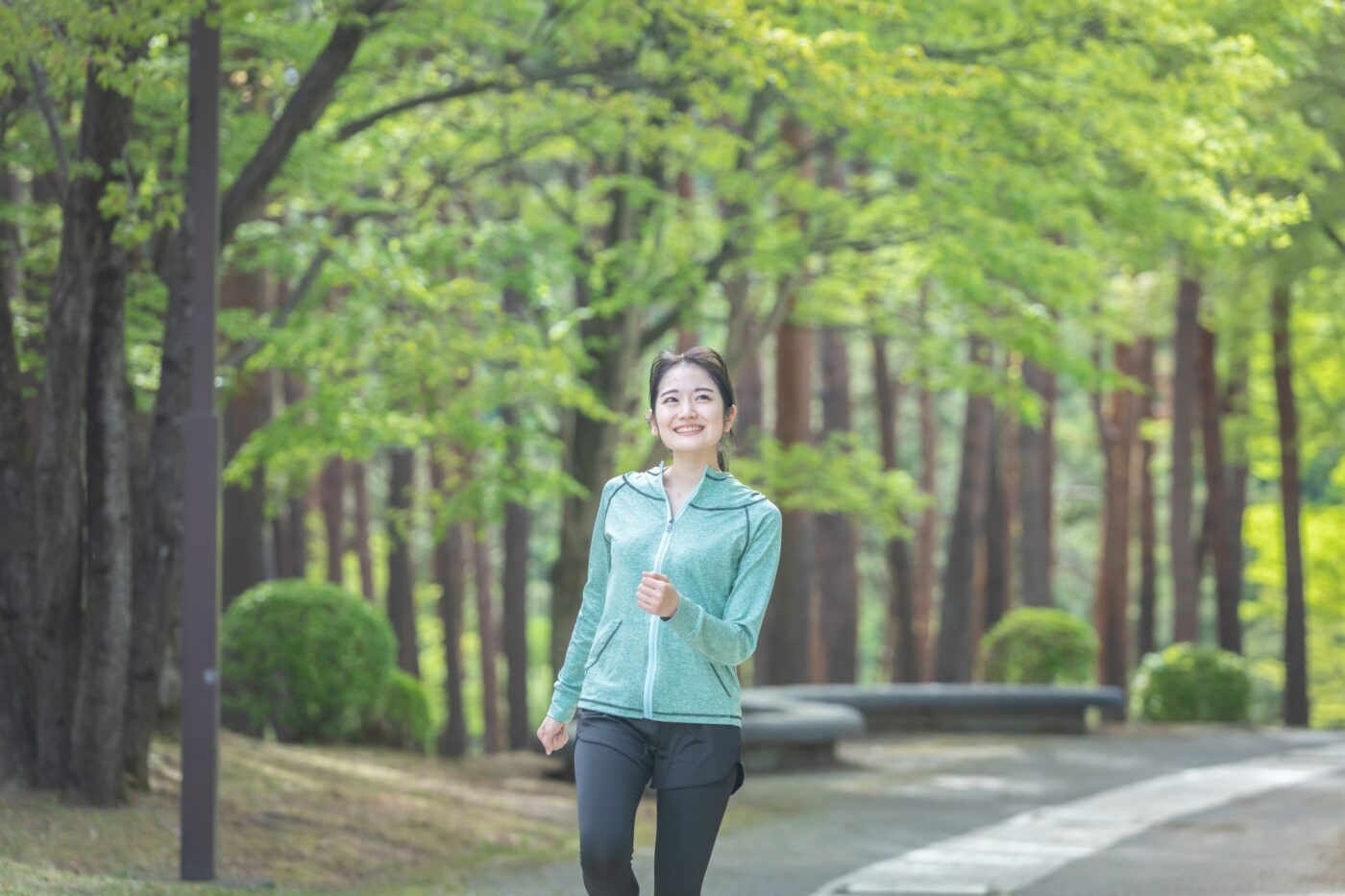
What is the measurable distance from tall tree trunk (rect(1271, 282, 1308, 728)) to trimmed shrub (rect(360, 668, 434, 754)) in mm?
13223

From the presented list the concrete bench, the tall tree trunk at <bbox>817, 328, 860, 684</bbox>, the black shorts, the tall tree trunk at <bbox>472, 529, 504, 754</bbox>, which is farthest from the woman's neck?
the tall tree trunk at <bbox>472, 529, 504, 754</bbox>

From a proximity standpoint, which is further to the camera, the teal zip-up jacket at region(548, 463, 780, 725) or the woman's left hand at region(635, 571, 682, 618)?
the teal zip-up jacket at region(548, 463, 780, 725)

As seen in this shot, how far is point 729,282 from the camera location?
1859 centimetres

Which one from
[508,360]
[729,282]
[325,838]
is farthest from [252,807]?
[729,282]

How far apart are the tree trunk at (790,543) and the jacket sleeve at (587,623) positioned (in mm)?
17541

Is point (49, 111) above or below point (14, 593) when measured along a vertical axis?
above

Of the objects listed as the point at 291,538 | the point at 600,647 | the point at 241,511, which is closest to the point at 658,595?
the point at 600,647

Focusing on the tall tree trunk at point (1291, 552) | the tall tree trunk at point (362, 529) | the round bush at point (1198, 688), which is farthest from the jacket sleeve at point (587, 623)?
the tall tree trunk at point (362, 529)

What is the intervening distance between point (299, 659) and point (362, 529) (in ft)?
53.8

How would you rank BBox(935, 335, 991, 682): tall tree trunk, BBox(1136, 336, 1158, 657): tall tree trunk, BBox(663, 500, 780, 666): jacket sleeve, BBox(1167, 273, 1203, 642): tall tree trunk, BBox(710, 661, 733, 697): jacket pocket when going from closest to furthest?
BBox(663, 500, 780, 666): jacket sleeve
BBox(710, 661, 733, 697): jacket pocket
BBox(1167, 273, 1203, 642): tall tree trunk
BBox(935, 335, 991, 682): tall tree trunk
BBox(1136, 336, 1158, 657): tall tree trunk

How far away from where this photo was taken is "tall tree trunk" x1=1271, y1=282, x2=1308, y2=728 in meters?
25.5

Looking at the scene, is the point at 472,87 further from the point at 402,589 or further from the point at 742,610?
the point at 402,589

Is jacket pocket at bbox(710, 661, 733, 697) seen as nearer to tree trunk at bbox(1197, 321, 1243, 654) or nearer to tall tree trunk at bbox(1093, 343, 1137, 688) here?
tree trunk at bbox(1197, 321, 1243, 654)

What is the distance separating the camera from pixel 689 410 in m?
4.64
